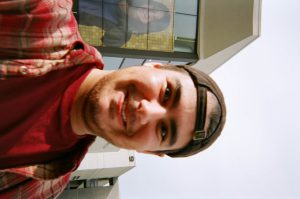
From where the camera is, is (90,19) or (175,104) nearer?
(175,104)

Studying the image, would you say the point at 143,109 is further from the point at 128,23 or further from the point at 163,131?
the point at 128,23

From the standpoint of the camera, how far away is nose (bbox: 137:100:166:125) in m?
1.98

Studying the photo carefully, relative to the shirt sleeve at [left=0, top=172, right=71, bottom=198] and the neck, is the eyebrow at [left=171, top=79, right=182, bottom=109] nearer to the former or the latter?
the neck

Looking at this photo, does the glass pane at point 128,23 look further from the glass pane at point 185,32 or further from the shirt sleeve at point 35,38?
the shirt sleeve at point 35,38

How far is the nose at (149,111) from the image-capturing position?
198 cm

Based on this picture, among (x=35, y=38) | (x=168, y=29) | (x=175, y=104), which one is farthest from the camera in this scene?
(x=168, y=29)

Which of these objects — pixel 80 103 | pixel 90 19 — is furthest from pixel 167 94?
pixel 90 19

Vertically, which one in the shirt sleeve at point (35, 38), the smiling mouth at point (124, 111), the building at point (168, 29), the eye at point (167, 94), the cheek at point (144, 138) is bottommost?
the cheek at point (144, 138)

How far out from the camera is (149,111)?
6.55 feet

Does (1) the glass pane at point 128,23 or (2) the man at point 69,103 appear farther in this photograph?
(1) the glass pane at point 128,23

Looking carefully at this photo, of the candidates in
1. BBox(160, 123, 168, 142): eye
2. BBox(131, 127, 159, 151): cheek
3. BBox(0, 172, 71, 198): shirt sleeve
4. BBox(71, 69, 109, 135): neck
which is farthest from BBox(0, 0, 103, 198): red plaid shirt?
BBox(160, 123, 168, 142): eye

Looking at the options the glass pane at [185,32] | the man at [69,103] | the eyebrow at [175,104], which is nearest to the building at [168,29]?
the glass pane at [185,32]

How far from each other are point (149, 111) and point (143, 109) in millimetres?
37

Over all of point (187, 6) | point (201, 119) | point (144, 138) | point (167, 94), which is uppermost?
point (187, 6)
